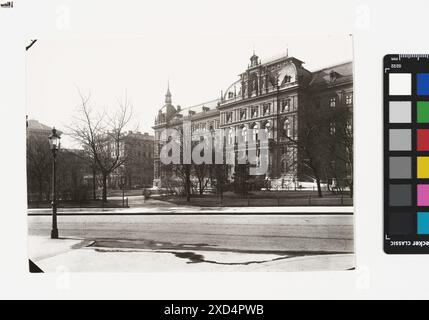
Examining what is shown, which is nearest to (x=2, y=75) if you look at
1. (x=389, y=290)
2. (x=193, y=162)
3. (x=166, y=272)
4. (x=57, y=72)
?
(x=57, y=72)

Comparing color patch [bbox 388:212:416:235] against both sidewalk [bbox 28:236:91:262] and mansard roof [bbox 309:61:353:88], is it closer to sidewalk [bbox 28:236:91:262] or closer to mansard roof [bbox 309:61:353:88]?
mansard roof [bbox 309:61:353:88]

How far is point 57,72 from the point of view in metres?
2.13

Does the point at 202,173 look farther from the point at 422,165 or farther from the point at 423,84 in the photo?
the point at 423,84

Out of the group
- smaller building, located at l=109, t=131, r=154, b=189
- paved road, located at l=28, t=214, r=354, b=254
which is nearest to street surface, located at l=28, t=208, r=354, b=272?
paved road, located at l=28, t=214, r=354, b=254

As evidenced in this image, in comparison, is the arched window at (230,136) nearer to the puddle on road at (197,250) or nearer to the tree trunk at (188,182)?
the tree trunk at (188,182)

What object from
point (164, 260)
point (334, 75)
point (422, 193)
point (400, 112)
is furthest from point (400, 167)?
point (164, 260)

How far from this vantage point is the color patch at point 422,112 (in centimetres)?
193

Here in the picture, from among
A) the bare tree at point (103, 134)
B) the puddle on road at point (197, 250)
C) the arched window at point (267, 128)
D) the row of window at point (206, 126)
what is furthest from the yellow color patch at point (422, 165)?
the bare tree at point (103, 134)

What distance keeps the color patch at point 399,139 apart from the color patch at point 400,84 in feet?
0.99

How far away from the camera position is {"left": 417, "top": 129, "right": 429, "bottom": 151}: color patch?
192 centimetres

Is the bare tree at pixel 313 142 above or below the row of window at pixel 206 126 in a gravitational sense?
below

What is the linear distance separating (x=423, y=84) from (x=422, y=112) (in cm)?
22

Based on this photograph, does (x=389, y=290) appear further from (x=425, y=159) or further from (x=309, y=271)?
(x=425, y=159)

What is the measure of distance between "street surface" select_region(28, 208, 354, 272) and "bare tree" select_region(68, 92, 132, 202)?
38cm
